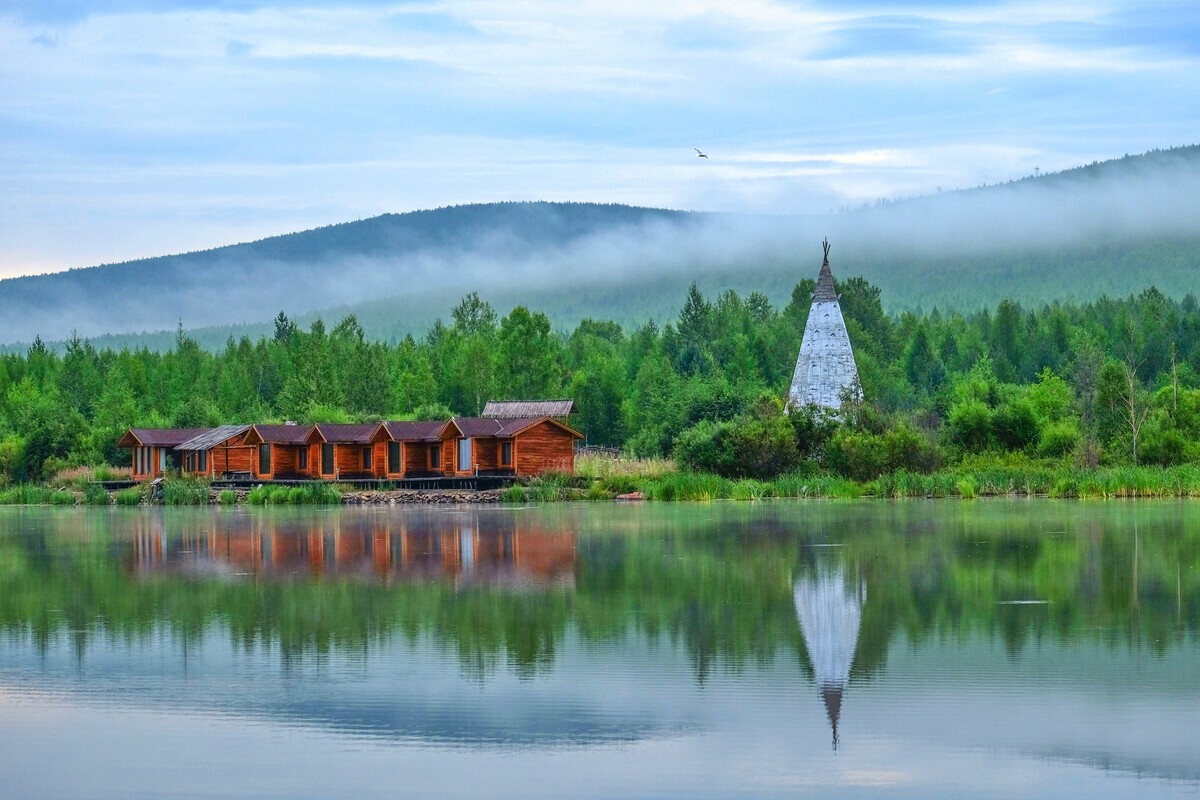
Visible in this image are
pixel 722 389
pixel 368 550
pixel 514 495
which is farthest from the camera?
pixel 722 389

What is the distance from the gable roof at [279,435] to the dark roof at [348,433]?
2.82 feet

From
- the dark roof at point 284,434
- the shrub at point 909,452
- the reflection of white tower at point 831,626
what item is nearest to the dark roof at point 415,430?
the dark roof at point 284,434

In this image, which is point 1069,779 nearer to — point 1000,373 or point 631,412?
point 631,412

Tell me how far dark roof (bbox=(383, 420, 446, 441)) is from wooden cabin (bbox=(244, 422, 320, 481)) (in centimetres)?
350

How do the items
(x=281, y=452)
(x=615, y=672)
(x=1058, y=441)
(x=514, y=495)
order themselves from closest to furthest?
(x=615, y=672), (x=514, y=495), (x=1058, y=441), (x=281, y=452)

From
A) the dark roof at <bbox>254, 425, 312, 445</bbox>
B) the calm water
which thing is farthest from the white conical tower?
the calm water

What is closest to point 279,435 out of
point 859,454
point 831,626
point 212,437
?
point 212,437

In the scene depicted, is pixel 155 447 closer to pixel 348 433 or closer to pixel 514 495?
pixel 348 433

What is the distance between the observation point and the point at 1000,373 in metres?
99.4

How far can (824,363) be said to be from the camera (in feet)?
179

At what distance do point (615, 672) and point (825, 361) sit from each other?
41663 mm

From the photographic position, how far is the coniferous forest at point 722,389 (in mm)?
50375

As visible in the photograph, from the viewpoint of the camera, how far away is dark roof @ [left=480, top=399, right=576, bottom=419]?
63.2 metres

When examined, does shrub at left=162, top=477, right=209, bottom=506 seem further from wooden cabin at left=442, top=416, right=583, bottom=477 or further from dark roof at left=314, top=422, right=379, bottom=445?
wooden cabin at left=442, top=416, right=583, bottom=477
